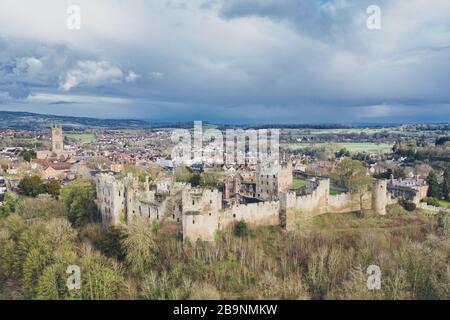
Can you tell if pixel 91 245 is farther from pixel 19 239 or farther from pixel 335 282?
pixel 335 282

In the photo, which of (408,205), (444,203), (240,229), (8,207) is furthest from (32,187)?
(444,203)

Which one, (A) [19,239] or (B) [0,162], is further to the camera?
(B) [0,162]

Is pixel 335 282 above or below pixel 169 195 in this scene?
below

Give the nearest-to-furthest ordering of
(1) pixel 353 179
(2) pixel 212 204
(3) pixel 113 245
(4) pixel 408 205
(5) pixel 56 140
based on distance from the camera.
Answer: (3) pixel 113 245
(2) pixel 212 204
(4) pixel 408 205
(1) pixel 353 179
(5) pixel 56 140

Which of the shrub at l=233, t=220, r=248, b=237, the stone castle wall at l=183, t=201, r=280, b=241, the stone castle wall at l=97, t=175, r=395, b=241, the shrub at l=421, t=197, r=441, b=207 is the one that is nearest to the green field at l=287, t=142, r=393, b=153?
the shrub at l=421, t=197, r=441, b=207

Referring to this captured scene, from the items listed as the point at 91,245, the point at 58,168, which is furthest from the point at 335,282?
the point at 58,168

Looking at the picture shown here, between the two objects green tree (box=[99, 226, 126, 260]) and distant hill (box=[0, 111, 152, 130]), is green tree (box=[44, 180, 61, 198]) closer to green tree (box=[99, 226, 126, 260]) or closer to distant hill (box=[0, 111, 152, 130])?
green tree (box=[99, 226, 126, 260])

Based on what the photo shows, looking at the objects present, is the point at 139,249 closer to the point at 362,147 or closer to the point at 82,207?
the point at 82,207
